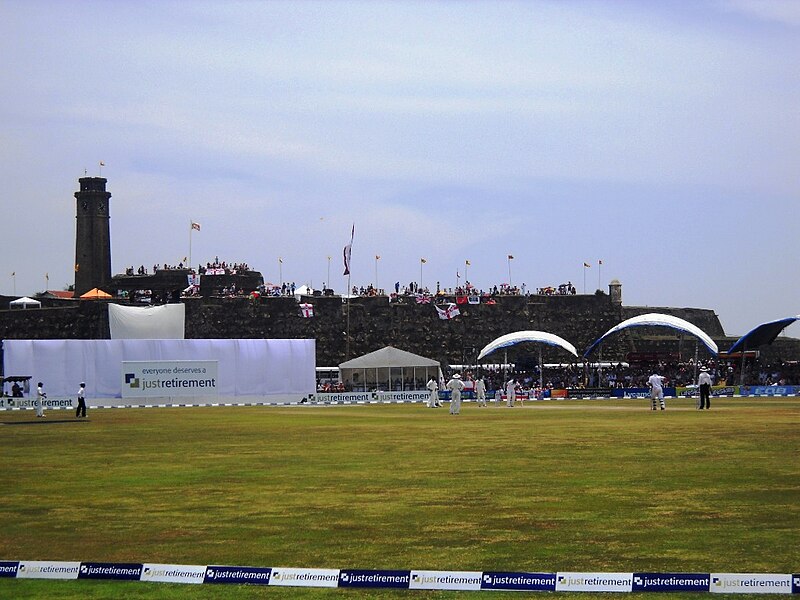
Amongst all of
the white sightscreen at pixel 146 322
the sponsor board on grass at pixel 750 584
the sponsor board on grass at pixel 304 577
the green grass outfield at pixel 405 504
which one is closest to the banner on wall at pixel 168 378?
the white sightscreen at pixel 146 322

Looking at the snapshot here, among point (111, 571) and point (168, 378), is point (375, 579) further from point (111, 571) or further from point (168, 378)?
point (168, 378)

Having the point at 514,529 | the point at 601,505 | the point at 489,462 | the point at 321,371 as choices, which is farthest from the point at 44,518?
the point at 321,371

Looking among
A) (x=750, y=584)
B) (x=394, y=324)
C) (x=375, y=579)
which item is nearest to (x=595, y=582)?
(x=750, y=584)

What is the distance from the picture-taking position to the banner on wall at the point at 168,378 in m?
60.7

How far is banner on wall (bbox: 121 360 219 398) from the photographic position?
199 ft

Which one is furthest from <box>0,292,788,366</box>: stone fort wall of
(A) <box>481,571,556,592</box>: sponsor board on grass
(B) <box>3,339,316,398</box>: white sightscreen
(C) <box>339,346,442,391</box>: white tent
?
(A) <box>481,571,556,592</box>: sponsor board on grass

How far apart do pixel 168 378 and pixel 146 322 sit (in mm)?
7820

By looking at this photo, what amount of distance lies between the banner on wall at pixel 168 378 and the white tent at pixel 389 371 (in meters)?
9.24

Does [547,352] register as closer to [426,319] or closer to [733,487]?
[426,319]

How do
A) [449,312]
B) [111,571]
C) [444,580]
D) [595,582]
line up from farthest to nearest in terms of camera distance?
[449,312], [111,571], [444,580], [595,582]

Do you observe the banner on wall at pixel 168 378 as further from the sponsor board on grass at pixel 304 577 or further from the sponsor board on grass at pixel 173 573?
the sponsor board on grass at pixel 304 577

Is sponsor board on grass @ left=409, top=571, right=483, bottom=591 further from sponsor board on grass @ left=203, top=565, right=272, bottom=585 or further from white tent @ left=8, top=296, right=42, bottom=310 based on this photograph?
white tent @ left=8, top=296, right=42, bottom=310

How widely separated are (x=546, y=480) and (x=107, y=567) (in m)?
9.02

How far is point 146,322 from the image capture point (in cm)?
6850
